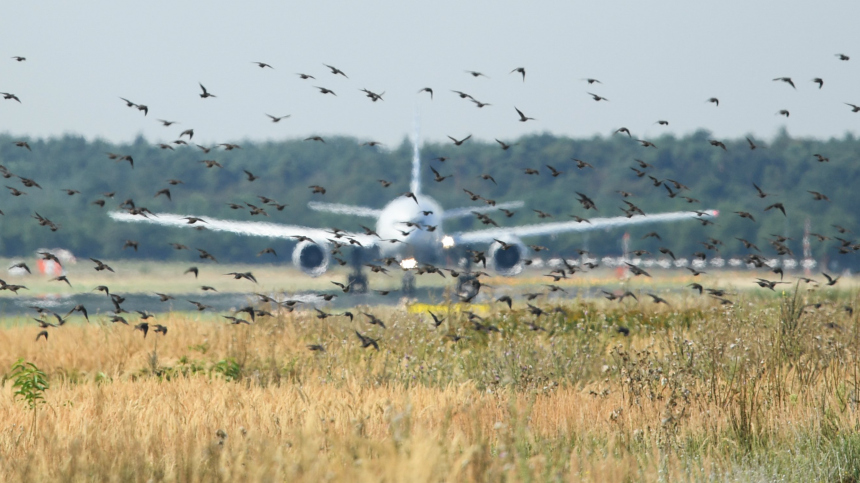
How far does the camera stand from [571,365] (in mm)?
12938

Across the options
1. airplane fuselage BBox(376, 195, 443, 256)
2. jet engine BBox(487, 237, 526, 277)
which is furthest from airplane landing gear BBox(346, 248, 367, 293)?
jet engine BBox(487, 237, 526, 277)

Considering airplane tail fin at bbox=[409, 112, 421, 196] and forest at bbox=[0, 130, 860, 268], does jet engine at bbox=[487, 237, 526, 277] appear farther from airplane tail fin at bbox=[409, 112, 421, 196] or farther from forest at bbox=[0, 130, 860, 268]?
forest at bbox=[0, 130, 860, 268]

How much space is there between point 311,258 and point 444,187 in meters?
56.4

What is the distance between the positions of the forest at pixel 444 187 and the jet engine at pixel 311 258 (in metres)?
32.3

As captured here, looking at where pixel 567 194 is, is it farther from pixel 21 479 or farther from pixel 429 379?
pixel 21 479

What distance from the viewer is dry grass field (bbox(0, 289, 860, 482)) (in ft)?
20.7

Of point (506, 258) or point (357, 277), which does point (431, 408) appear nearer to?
point (357, 277)

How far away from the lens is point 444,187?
9081cm

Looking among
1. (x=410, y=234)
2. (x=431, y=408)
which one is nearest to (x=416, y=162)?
(x=410, y=234)

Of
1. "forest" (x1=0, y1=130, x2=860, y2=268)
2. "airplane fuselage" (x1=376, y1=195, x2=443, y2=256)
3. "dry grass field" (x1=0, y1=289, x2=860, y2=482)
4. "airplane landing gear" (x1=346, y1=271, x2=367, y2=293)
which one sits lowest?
"dry grass field" (x1=0, y1=289, x2=860, y2=482)

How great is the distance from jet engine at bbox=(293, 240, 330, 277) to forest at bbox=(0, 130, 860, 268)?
3233 centimetres

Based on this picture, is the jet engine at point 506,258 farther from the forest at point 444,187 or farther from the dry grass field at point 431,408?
the forest at point 444,187

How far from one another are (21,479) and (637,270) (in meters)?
6.44

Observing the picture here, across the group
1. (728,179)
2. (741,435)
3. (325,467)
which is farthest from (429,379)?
(728,179)
